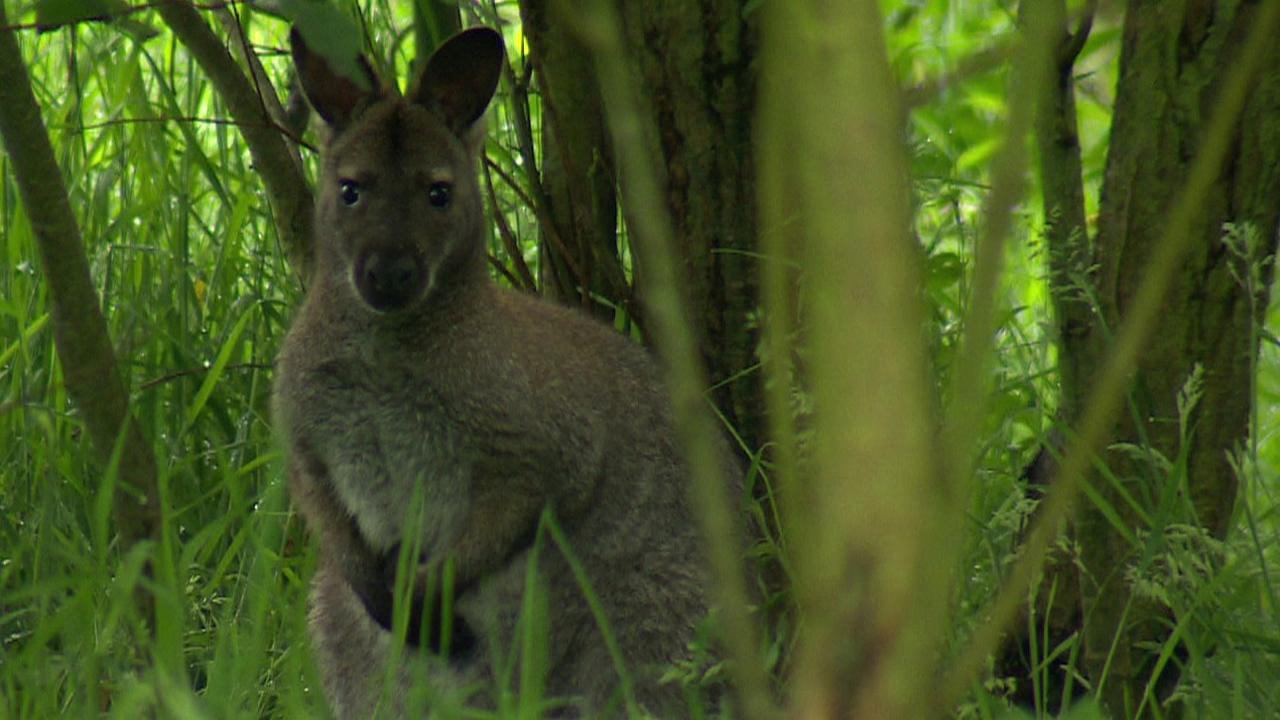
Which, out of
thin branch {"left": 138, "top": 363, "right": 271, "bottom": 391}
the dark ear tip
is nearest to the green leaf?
the dark ear tip

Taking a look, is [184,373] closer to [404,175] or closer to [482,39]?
[404,175]

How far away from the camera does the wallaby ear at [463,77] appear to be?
12.0 feet

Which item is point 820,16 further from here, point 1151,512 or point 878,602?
point 1151,512

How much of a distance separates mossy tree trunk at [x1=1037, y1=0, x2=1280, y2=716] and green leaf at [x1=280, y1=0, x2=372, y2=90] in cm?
146

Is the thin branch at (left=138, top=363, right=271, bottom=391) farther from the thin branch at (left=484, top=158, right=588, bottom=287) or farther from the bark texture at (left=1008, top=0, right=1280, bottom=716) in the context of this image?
the bark texture at (left=1008, top=0, right=1280, bottom=716)

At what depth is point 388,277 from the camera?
3447mm

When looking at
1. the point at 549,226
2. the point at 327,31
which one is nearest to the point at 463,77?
the point at 549,226

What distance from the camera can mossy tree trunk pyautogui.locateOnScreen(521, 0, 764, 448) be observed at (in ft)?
12.5

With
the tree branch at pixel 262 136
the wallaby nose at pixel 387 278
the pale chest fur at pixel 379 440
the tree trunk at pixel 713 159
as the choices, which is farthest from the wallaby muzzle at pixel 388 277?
the tree trunk at pixel 713 159

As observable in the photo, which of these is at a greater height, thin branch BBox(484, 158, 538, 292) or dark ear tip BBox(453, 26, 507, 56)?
dark ear tip BBox(453, 26, 507, 56)

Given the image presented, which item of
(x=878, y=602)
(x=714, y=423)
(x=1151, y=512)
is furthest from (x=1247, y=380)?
(x=878, y=602)

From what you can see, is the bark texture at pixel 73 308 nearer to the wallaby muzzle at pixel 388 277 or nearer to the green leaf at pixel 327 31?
the wallaby muzzle at pixel 388 277

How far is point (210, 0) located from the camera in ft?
14.0

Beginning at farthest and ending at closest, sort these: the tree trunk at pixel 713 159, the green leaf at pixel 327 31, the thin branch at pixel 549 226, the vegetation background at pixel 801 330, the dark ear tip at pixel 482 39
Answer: the thin branch at pixel 549 226 < the tree trunk at pixel 713 159 < the dark ear tip at pixel 482 39 < the green leaf at pixel 327 31 < the vegetation background at pixel 801 330
